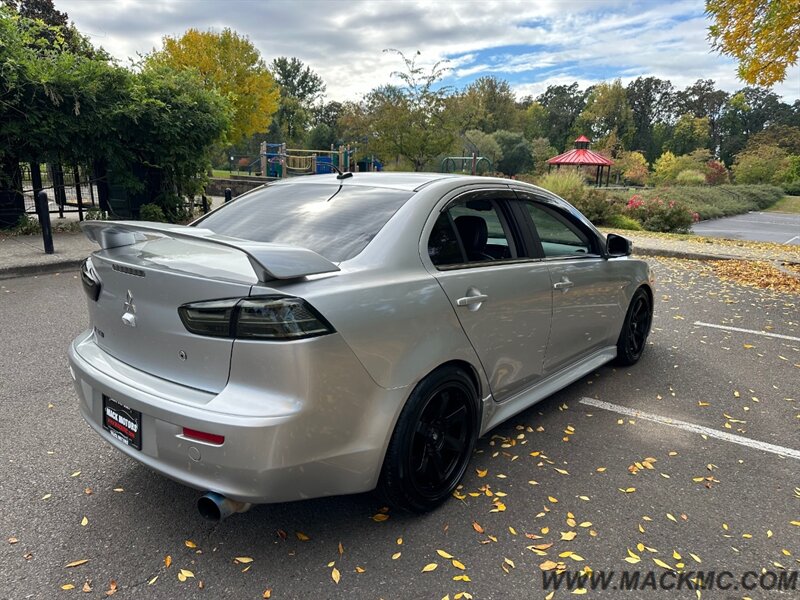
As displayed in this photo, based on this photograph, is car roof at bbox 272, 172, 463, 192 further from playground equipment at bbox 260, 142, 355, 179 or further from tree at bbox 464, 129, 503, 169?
tree at bbox 464, 129, 503, 169

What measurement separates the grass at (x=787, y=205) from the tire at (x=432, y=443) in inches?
1484

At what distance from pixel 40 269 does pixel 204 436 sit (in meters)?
7.66

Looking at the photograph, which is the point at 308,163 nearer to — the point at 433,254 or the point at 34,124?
the point at 34,124

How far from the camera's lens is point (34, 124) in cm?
976

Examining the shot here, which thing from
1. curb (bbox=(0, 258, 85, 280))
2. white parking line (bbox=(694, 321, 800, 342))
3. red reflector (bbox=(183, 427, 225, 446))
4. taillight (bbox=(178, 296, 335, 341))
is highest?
taillight (bbox=(178, 296, 335, 341))

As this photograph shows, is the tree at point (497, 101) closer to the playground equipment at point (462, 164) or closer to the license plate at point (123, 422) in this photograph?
the playground equipment at point (462, 164)

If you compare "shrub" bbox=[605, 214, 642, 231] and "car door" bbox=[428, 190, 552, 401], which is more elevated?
"car door" bbox=[428, 190, 552, 401]

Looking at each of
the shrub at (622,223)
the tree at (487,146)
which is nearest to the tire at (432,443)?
the shrub at (622,223)

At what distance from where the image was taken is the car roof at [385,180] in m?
3.03

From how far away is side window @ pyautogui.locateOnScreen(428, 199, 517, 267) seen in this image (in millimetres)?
2787

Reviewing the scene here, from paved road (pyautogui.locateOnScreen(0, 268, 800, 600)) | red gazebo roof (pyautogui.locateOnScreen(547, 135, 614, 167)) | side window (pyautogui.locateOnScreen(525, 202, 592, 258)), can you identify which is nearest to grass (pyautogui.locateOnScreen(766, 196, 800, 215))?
red gazebo roof (pyautogui.locateOnScreen(547, 135, 614, 167))

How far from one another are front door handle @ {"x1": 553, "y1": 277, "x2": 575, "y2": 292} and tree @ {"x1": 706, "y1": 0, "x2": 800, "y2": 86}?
7.56 meters

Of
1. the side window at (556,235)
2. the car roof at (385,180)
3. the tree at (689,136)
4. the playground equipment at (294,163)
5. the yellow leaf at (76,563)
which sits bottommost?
the yellow leaf at (76,563)

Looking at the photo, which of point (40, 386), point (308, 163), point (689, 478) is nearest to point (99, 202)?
point (40, 386)
